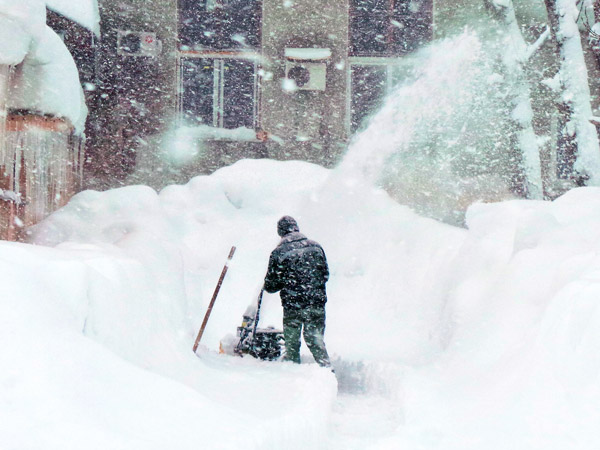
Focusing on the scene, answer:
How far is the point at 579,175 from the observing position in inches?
385

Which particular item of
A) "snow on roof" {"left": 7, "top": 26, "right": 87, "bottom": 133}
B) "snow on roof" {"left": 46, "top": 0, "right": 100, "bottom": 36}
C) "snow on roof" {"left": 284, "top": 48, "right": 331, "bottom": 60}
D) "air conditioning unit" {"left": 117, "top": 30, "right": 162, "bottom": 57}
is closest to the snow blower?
"snow on roof" {"left": 7, "top": 26, "right": 87, "bottom": 133}

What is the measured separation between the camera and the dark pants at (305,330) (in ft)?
20.1

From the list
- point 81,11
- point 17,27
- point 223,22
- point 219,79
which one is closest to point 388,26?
point 223,22

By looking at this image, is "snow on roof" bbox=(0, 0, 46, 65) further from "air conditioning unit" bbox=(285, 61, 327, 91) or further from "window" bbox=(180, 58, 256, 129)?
"air conditioning unit" bbox=(285, 61, 327, 91)

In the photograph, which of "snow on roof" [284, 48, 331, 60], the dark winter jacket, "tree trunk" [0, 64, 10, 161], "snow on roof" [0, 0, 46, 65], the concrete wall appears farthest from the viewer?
"snow on roof" [284, 48, 331, 60]

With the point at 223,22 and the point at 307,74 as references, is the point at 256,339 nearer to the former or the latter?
the point at 307,74

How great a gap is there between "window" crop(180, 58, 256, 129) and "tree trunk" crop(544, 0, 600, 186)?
6036 mm

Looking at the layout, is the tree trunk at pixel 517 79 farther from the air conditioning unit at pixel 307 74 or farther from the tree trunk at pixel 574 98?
the air conditioning unit at pixel 307 74

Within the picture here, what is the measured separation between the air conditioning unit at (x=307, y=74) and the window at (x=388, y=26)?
79cm

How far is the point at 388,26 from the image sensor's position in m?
13.9

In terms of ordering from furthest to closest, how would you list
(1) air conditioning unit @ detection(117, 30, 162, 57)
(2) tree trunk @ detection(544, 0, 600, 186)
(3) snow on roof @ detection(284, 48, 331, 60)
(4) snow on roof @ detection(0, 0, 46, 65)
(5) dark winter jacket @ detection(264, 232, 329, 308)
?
(3) snow on roof @ detection(284, 48, 331, 60), (1) air conditioning unit @ detection(117, 30, 162, 57), (2) tree trunk @ detection(544, 0, 600, 186), (5) dark winter jacket @ detection(264, 232, 329, 308), (4) snow on roof @ detection(0, 0, 46, 65)

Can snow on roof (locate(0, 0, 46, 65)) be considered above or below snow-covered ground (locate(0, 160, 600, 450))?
above

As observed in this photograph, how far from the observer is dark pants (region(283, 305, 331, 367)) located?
6.14 m

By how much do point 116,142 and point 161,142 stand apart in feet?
2.89
